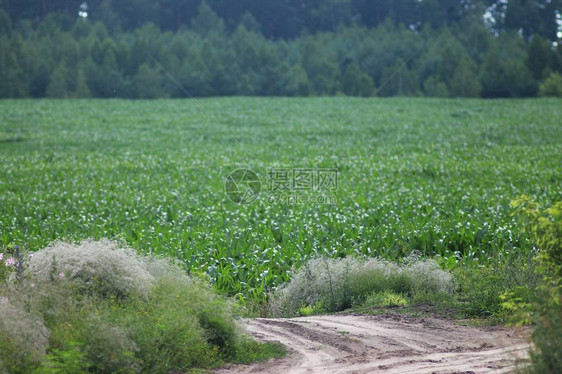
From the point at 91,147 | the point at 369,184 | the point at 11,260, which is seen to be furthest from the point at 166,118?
the point at 11,260

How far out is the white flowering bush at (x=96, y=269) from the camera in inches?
246

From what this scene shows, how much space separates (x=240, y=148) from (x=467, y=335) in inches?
858

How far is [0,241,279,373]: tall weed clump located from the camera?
5.03 meters

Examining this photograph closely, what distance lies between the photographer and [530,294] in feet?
23.0

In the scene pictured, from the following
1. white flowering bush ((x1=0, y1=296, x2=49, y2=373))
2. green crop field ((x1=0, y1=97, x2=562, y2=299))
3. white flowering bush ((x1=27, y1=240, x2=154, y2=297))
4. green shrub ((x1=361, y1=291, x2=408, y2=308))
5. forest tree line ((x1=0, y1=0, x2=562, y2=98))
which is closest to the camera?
white flowering bush ((x1=0, y1=296, x2=49, y2=373))

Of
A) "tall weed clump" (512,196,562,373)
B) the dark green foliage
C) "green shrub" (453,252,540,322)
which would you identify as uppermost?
the dark green foliage

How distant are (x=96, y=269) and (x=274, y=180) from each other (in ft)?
43.0

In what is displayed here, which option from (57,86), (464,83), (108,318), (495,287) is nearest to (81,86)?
(57,86)

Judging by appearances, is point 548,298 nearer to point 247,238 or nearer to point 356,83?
point 247,238

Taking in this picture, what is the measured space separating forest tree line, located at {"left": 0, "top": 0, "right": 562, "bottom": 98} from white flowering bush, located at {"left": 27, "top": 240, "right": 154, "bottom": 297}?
142 ft

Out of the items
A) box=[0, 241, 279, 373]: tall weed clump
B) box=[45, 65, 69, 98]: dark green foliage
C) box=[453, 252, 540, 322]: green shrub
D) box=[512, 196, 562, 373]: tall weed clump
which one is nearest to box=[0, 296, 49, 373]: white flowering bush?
box=[0, 241, 279, 373]: tall weed clump

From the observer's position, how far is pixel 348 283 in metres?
8.23

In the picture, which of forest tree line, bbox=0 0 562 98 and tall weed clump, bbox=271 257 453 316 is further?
forest tree line, bbox=0 0 562 98

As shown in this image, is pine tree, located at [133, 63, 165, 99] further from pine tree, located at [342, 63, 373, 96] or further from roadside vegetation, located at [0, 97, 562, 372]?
roadside vegetation, located at [0, 97, 562, 372]
